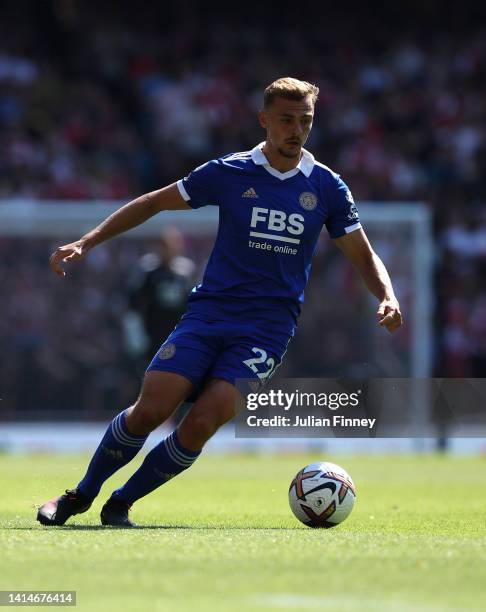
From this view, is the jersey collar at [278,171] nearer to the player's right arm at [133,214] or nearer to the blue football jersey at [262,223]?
the blue football jersey at [262,223]

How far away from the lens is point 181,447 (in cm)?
754

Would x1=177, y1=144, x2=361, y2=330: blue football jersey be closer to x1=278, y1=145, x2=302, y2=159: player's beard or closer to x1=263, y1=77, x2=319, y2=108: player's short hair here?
x1=278, y1=145, x2=302, y2=159: player's beard

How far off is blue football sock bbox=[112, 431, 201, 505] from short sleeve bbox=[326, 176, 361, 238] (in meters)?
1.51

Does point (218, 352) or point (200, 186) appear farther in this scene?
point (200, 186)

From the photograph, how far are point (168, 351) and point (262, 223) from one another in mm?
885

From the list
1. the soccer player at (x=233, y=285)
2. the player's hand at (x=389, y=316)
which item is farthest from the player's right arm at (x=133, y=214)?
the player's hand at (x=389, y=316)

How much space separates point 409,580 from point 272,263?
268cm

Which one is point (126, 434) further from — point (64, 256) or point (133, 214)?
point (133, 214)

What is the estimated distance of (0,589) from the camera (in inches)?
207

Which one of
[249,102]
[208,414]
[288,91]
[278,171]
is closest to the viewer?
[208,414]

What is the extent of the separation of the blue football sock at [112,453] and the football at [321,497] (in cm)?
94

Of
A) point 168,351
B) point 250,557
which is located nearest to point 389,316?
point 168,351

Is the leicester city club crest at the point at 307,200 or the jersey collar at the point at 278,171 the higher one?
the jersey collar at the point at 278,171

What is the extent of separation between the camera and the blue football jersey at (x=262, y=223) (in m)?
7.77
